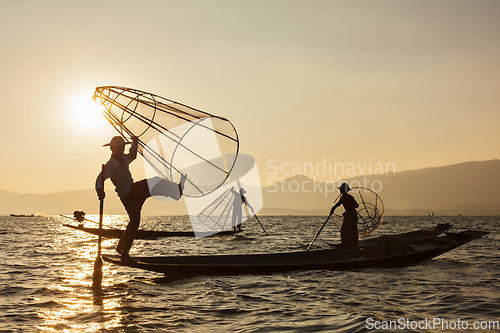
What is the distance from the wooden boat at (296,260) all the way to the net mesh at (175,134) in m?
2.25

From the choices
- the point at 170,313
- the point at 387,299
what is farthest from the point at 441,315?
the point at 170,313

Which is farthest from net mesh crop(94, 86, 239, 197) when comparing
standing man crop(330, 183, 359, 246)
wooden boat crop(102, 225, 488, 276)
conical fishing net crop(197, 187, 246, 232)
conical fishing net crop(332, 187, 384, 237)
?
conical fishing net crop(197, 187, 246, 232)

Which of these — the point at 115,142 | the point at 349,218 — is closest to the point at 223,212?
the point at 349,218

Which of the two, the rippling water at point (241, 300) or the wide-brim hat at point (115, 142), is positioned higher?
the wide-brim hat at point (115, 142)

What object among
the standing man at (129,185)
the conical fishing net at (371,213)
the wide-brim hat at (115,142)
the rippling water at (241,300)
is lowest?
the rippling water at (241,300)

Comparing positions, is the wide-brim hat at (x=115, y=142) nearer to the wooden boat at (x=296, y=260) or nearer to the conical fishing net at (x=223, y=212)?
the wooden boat at (x=296, y=260)

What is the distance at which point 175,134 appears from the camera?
38.7 feet

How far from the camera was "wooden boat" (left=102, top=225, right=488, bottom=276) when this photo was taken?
960 cm

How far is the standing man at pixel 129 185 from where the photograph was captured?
874 cm

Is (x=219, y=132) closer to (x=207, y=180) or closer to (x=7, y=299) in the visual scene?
(x=207, y=180)

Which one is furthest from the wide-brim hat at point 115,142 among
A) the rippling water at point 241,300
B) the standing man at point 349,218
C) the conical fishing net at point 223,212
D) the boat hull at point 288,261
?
the conical fishing net at point 223,212

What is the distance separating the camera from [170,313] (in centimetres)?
675

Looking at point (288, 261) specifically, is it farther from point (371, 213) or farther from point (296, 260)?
point (371, 213)

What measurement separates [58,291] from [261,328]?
16.4 feet
